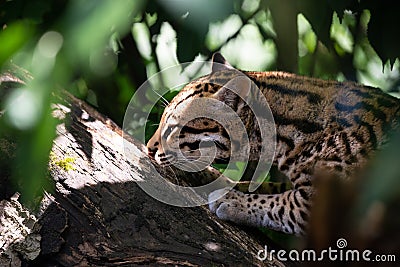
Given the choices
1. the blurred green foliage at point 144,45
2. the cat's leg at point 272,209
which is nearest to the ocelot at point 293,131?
the cat's leg at point 272,209

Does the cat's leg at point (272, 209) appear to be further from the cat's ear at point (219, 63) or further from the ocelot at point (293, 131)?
the cat's ear at point (219, 63)

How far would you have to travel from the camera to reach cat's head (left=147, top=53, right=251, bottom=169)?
2.99m

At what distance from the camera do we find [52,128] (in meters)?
0.98

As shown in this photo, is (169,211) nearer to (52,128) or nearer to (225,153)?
(225,153)

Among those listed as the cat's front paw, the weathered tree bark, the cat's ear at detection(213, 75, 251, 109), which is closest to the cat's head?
the cat's ear at detection(213, 75, 251, 109)

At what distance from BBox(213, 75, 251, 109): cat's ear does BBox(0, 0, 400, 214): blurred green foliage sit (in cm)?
19

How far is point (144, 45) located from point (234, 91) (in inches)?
47.0

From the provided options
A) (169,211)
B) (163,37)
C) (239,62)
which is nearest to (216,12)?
(169,211)

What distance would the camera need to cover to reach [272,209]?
294 centimetres

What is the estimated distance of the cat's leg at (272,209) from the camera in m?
2.82

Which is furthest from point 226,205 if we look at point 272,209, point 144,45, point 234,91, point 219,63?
point 144,45

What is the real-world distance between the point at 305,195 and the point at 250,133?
0.39 metres

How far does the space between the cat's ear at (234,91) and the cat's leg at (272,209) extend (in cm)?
42

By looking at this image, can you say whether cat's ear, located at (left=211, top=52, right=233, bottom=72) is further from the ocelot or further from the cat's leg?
the cat's leg
